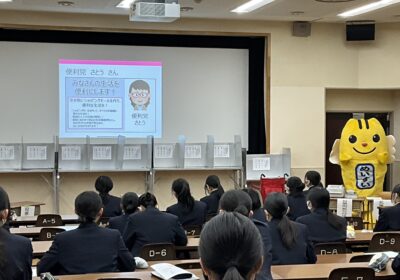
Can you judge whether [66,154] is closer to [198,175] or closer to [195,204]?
[198,175]

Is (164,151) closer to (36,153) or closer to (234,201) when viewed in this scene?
(36,153)

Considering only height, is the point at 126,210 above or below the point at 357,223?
above

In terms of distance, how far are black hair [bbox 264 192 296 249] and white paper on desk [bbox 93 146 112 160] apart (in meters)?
5.78

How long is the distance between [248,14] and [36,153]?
162 inches

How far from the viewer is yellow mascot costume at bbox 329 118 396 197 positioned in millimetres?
10062


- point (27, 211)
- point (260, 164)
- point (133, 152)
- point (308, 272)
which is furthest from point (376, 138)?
point (308, 272)

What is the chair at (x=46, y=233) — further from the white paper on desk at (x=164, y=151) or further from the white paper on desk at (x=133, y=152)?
the white paper on desk at (x=164, y=151)

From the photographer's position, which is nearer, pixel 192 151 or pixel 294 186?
pixel 294 186

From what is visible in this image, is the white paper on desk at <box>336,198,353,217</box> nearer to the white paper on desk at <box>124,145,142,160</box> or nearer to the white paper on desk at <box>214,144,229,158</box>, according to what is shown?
the white paper on desk at <box>214,144,229,158</box>

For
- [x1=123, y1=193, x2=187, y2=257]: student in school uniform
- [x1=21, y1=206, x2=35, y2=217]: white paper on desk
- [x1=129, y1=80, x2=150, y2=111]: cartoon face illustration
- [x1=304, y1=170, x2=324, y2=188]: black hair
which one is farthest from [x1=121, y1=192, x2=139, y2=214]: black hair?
[x1=129, y1=80, x2=150, y2=111]: cartoon face illustration

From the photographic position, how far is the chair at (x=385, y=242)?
17.3 ft

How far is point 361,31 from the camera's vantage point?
1082 cm

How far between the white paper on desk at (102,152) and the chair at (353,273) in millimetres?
6655

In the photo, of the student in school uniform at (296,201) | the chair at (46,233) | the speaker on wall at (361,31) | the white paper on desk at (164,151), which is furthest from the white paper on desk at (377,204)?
the chair at (46,233)
